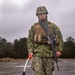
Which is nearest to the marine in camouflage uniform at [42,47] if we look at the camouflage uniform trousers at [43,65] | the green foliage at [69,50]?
the camouflage uniform trousers at [43,65]

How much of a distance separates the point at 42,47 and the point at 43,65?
357mm

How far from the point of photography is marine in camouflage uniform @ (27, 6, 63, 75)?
8133mm

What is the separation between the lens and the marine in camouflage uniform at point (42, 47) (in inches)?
320

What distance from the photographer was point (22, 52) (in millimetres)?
42188

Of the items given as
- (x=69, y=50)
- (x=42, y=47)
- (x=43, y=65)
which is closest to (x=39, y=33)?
(x=42, y=47)

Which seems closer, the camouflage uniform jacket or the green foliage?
the camouflage uniform jacket

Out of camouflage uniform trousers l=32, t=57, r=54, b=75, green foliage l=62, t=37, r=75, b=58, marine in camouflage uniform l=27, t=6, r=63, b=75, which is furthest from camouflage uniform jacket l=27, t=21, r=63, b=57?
green foliage l=62, t=37, r=75, b=58

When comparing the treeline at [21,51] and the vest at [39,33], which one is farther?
the treeline at [21,51]

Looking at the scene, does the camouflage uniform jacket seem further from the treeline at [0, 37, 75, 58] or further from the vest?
the treeline at [0, 37, 75, 58]

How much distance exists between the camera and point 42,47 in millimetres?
8180

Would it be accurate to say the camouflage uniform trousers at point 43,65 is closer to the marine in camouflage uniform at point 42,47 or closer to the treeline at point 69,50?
the marine in camouflage uniform at point 42,47

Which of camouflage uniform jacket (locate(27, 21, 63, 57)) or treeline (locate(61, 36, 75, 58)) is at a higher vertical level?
treeline (locate(61, 36, 75, 58))

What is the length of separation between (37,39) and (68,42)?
38.5 meters

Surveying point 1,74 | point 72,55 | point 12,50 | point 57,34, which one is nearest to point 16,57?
point 12,50
